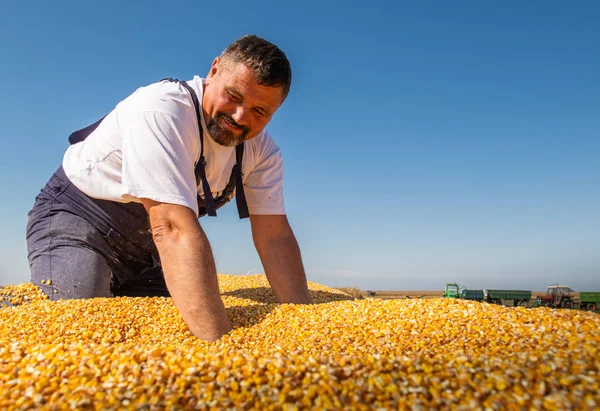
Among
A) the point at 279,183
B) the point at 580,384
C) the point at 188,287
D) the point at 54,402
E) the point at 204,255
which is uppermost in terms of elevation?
the point at 279,183

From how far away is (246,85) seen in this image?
9.92 ft

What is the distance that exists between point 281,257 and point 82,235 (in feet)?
5.72

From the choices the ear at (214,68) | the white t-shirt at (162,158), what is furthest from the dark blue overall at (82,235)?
the ear at (214,68)

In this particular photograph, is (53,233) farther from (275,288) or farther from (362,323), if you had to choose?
(362,323)

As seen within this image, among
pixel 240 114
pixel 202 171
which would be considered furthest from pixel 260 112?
pixel 202 171

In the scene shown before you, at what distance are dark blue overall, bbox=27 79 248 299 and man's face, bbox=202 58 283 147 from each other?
40 centimetres

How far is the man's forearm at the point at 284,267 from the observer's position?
3771 millimetres

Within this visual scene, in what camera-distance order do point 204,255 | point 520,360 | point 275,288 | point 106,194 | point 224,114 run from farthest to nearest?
point 275,288 → point 106,194 → point 224,114 → point 204,255 → point 520,360

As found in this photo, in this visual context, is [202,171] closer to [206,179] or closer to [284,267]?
[206,179]

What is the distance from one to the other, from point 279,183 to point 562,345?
2.73 meters

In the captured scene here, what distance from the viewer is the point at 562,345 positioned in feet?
5.87

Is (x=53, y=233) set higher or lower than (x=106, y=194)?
lower

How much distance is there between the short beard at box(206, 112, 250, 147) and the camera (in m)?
3.17

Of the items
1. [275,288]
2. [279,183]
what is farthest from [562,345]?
[279,183]
